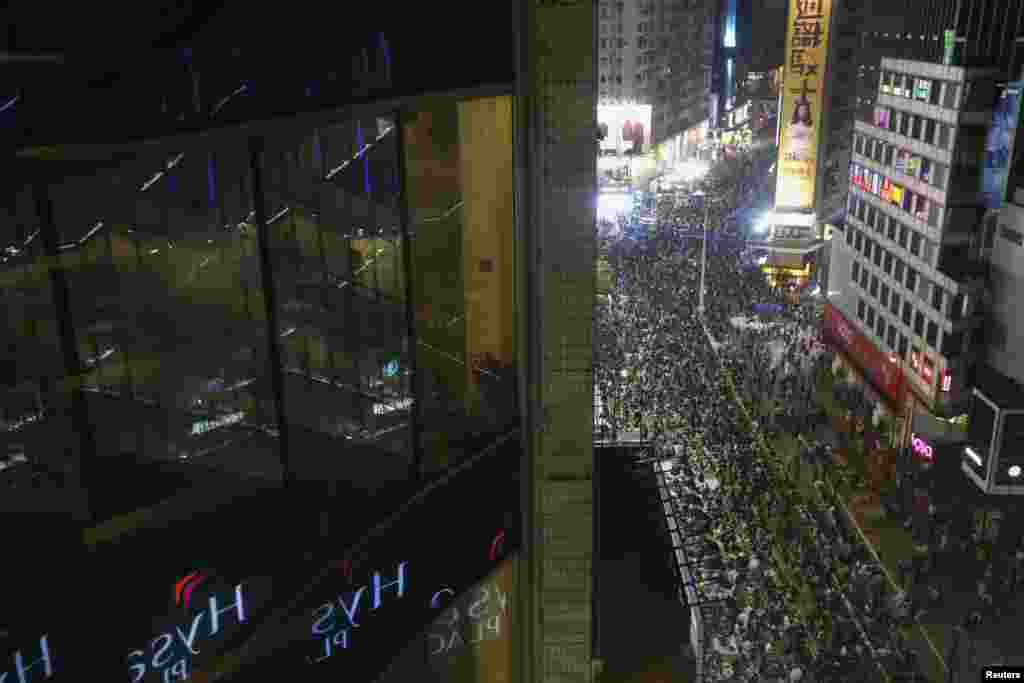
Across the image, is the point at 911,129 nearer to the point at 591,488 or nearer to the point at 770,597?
the point at 770,597

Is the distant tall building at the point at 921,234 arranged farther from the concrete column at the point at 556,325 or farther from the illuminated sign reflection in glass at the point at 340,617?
the illuminated sign reflection in glass at the point at 340,617

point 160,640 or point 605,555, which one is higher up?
point 160,640

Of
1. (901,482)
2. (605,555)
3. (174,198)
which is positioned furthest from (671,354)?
(174,198)

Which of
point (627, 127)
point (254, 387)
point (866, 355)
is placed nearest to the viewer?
point (254, 387)

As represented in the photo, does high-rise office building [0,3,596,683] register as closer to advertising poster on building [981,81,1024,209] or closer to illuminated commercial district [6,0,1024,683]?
illuminated commercial district [6,0,1024,683]

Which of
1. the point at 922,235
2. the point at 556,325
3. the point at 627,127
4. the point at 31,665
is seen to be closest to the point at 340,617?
Result: the point at 31,665

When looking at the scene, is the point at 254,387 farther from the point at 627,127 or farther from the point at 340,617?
the point at 627,127
